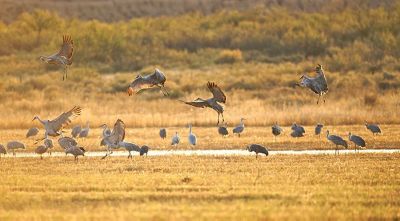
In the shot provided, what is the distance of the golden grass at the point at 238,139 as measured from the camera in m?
26.8

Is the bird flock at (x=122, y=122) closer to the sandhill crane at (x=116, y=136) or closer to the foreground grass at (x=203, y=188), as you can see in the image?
the sandhill crane at (x=116, y=136)

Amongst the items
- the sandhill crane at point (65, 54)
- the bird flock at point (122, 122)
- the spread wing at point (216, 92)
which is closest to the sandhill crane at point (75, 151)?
the bird flock at point (122, 122)

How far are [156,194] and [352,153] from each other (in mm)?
9044

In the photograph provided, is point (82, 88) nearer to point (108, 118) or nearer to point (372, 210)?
point (108, 118)

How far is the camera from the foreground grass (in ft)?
47.6

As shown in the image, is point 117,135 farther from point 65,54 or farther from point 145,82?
point 65,54

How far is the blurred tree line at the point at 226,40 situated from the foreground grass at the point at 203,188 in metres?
32.6

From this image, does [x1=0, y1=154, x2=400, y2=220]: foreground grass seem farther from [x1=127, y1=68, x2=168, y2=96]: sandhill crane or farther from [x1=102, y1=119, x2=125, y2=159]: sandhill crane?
[x1=127, y1=68, x2=168, y2=96]: sandhill crane

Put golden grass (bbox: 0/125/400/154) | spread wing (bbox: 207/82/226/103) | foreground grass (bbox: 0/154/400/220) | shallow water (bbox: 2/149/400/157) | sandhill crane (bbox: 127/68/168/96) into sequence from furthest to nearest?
golden grass (bbox: 0/125/400/154), shallow water (bbox: 2/149/400/157), sandhill crane (bbox: 127/68/168/96), spread wing (bbox: 207/82/226/103), foreground grass (bbox: 0/154/400/220)

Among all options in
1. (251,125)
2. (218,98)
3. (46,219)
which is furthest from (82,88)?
(46,219)

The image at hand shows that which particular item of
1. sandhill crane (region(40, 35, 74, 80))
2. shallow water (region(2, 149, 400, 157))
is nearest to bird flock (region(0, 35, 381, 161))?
sandhill crane (region(40, 35, 74, 80))

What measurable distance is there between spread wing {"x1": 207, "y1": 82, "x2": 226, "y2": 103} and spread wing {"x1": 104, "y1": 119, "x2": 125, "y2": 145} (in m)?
2.28

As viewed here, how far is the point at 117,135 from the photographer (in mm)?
22562

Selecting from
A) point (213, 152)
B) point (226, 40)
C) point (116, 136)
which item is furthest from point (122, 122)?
point (226, 40)
